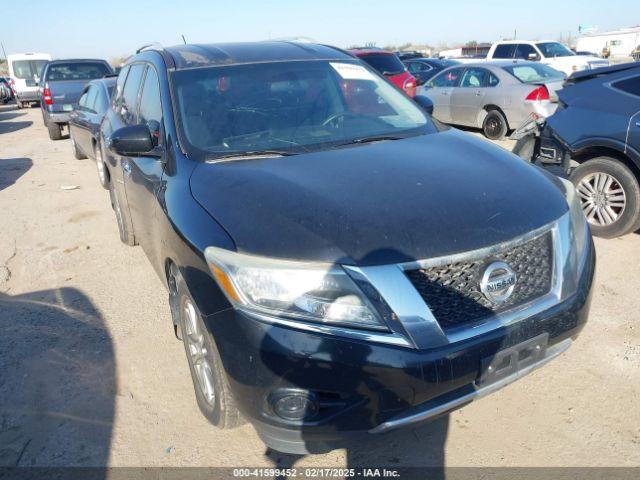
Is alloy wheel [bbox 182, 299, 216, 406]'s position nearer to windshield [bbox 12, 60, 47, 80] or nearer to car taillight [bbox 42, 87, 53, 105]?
car taillight [bbox 42, 87, 53, 105]

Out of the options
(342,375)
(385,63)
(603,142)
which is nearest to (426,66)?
(385,63)

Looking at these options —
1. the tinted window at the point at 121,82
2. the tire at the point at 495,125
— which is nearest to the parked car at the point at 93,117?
the tinted window at the point at 121,82

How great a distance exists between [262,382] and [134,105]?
2.87m

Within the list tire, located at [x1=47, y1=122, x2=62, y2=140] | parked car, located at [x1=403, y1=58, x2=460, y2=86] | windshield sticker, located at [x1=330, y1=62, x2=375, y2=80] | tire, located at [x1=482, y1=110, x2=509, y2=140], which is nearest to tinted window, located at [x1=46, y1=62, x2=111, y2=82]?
tire, located at [x1=47, y1=122, x2=62, y2=140]

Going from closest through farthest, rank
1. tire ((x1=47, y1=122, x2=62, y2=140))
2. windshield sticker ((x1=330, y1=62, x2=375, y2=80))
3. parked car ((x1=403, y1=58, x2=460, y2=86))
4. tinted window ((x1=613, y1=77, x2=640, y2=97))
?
windshield sticker ((x1=330, y1=62, x2=375, y2=80)), tinted window ((x1=613, y1=77, x2=640, y2=97)), tire ((x1=47, y1=122, x2=62, y2=140)), parked car ((x1=403, y1=58, x2=460, y2=86))

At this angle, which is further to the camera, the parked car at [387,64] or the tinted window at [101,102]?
the parked car at [387,64]

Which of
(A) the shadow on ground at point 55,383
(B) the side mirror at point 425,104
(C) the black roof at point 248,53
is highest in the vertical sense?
(C) the black roof at point 248,53

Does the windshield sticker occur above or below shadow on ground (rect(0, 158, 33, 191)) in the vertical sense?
above

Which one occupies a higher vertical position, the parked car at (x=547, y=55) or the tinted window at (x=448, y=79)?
the parked car at (x=547, y=55)

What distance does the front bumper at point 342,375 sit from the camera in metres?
1.85

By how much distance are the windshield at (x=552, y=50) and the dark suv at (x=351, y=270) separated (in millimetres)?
15144

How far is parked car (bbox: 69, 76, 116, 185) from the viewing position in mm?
6930

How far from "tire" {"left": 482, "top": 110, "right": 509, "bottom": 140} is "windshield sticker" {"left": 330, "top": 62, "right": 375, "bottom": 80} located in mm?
6693

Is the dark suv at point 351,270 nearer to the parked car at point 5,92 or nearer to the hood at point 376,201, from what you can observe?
the hood at point 376,201
